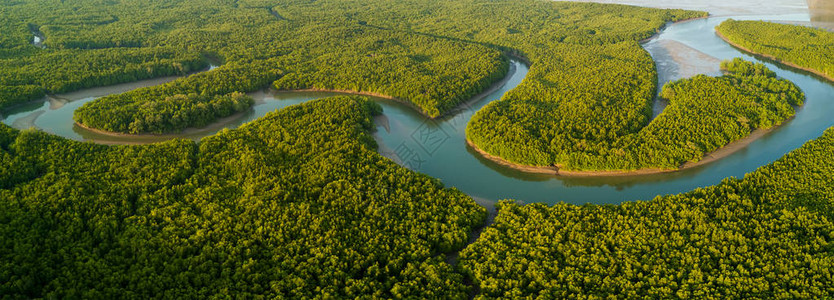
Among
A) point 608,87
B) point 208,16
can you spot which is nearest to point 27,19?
point 208,16

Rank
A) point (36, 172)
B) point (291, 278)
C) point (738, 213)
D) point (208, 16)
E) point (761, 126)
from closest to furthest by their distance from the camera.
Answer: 1. point (291, 278)
2. point (738, 213)
3. point (36, 172)
4. point (761, 126)
5. point (208, 16)

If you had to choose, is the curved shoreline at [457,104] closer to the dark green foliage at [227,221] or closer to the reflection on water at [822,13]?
the dark green foliage at [227,221]

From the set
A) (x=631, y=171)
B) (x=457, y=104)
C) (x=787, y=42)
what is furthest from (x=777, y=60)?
(x=457, y=104)

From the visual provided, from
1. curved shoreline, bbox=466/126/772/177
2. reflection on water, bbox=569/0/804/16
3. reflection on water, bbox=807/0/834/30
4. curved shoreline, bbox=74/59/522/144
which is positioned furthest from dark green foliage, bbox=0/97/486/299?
reflection on water, bbox=569/0/804/16

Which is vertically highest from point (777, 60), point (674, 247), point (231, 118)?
point (777, 60)

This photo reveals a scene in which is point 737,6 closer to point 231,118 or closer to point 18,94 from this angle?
point 231,118

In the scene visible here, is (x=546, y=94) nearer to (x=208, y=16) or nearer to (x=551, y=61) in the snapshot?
(x=551, y=61)

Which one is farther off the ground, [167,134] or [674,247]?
[674,247]
